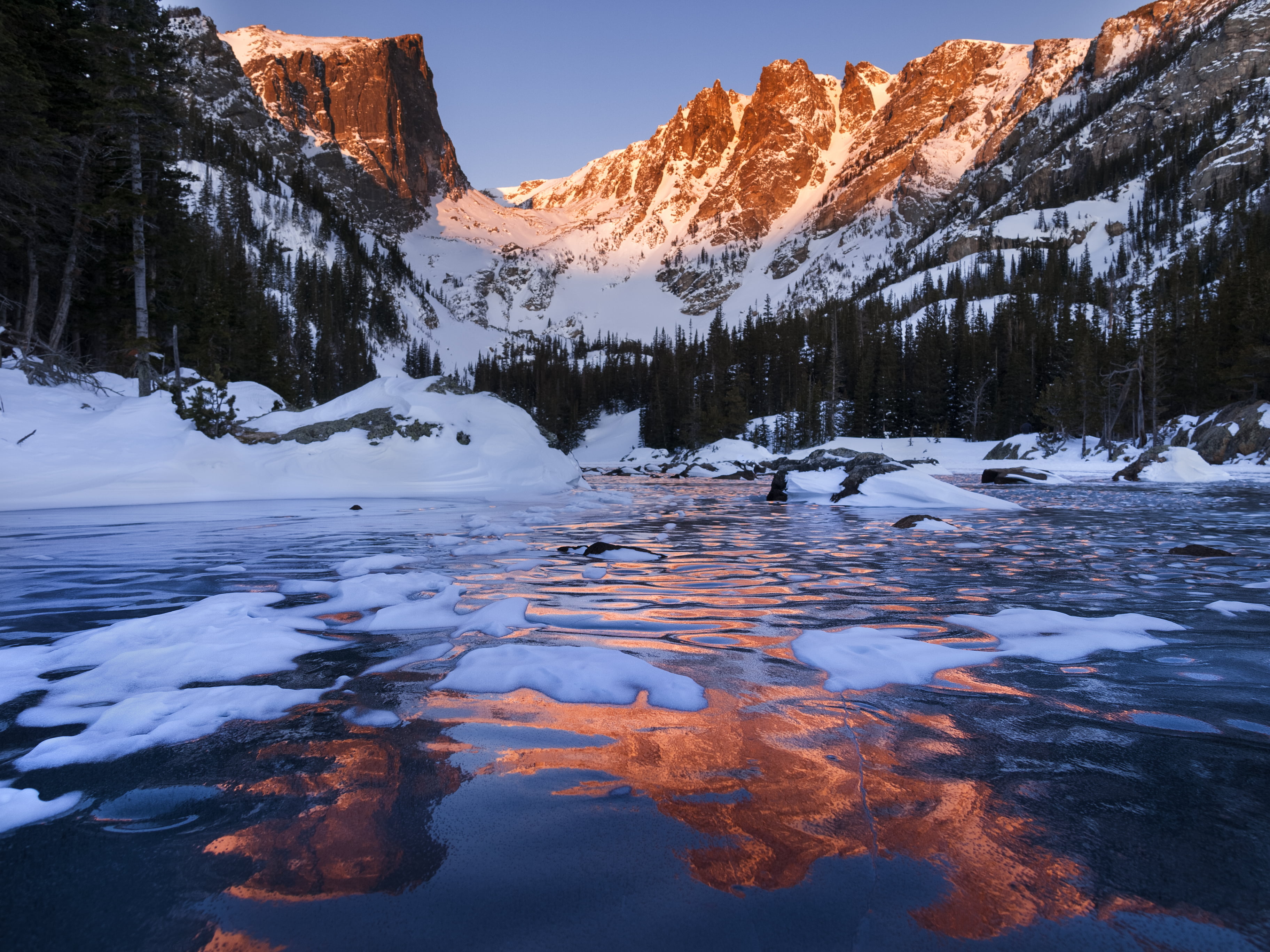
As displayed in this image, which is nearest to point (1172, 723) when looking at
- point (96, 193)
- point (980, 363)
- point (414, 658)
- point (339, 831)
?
point (339, 831)

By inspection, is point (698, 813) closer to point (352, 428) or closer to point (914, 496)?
point (914, 496)

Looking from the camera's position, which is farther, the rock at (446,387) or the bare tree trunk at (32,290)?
the rock at (446,387)

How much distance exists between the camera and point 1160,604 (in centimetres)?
396

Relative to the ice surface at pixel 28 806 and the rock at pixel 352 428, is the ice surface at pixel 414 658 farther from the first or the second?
the rock at pixel 352 428

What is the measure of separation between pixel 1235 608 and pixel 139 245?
21.1 metres

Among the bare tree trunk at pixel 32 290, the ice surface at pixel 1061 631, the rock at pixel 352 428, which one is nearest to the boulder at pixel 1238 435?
the ice surface at pixel 1061 631

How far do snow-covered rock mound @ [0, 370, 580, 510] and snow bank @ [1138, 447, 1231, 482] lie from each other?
20955 mm

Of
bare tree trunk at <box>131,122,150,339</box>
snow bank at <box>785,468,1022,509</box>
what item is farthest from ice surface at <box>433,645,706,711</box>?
bare tree trunk at <box>131,122,150,339</box>

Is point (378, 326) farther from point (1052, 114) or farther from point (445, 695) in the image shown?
point (1052, 114)

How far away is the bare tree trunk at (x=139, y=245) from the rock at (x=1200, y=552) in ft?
63.9

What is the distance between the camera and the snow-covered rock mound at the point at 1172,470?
71.2 ft

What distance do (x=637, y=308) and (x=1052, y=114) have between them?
373ft

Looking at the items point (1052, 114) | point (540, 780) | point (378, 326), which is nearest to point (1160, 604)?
point (540, 780)

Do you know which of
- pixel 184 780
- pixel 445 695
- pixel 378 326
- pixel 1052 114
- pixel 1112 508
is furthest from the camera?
pixel 1052 114
